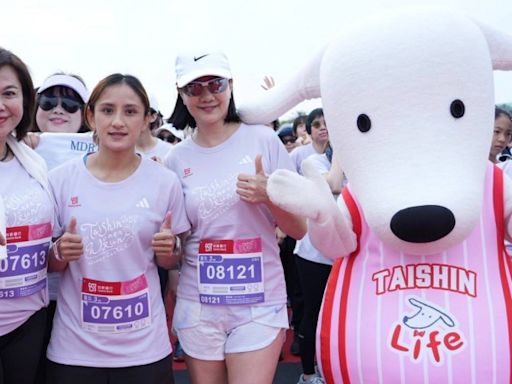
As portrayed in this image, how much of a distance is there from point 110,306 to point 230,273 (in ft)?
1.38

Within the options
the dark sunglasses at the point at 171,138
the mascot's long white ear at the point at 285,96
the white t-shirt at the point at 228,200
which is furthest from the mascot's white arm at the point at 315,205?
the dark sunglasses at the point at 171,138

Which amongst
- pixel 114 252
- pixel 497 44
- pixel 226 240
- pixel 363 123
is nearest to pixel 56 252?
pixel 114 252

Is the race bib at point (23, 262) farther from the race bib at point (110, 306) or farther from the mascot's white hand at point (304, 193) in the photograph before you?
the mascot's white hand at point (304, 193)

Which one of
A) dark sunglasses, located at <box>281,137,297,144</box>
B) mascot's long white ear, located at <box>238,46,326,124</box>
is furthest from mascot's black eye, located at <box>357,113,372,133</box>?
dark sunglasses, located at <box>281,137,297,144</box>

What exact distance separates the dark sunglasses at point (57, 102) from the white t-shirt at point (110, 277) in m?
0.69

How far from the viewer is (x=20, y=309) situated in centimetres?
187

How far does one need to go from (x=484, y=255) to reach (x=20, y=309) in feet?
4.74

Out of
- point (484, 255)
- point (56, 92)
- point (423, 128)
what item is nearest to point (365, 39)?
point (423, 128)

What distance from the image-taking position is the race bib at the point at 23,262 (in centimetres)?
183

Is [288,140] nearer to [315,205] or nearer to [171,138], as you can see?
[171,138]

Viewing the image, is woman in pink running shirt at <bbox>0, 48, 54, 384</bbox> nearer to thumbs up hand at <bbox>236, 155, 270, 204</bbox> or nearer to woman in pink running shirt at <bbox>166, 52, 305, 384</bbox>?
woman in pink running shirt at <bbox>166, 52, 305, 384</bbox>

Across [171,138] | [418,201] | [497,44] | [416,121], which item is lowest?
[418,201]

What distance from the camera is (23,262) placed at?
1.86 metres

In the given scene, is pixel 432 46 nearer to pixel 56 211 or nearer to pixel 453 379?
pixel 453 379
